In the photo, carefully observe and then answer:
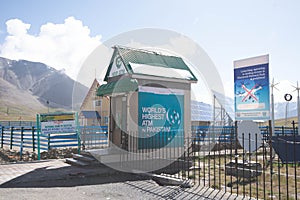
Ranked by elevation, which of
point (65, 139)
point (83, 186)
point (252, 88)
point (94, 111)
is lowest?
point (83, 186)

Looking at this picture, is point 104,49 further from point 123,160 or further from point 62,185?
point 62,185

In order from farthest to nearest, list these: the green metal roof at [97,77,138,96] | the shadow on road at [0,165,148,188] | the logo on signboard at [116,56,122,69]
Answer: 1. the logo on signboard at [116,56,122,69]
2. the green metal roof at [97,77,138,96]
3. the shadow on road at [0,165,148,188]

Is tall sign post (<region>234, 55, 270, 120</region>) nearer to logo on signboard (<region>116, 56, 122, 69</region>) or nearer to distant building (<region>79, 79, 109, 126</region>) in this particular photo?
logo on signboard (<region>116, 56, 122, 69</region>)

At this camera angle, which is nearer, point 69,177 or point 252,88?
point 69,177

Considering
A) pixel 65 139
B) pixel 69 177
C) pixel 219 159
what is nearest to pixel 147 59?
pixel 219 159

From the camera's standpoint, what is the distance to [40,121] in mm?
13211

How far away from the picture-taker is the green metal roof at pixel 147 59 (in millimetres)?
11516

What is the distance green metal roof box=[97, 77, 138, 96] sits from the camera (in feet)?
34.5

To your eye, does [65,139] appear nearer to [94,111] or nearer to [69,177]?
[69,177]

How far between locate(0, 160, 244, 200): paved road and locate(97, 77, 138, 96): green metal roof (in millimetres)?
2953

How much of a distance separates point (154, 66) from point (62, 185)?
20.0 ft

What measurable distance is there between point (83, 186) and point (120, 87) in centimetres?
441

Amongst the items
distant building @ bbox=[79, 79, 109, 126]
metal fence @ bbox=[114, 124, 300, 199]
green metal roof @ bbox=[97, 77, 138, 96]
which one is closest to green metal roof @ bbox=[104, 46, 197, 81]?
green metal roof @ bbox=[97, 77, 138, 96]

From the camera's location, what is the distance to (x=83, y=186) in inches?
300
